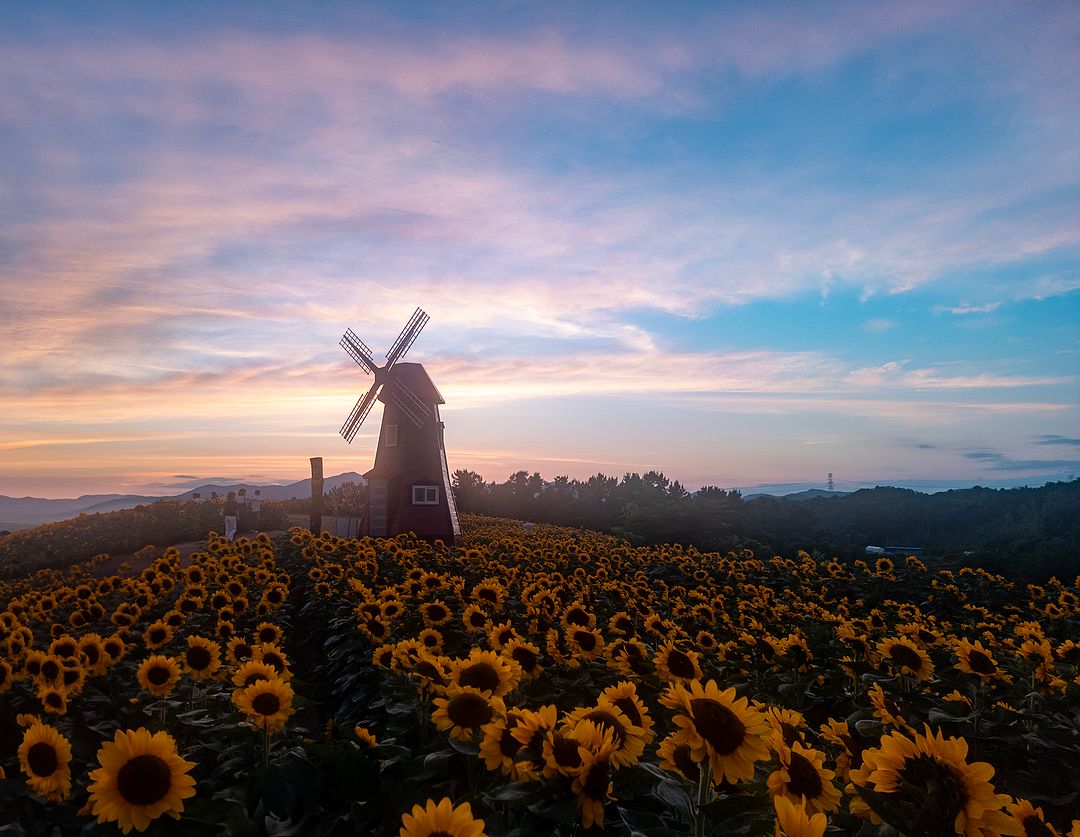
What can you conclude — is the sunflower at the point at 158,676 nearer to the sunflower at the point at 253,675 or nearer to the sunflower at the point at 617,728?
the sunflower at the point at 253,675

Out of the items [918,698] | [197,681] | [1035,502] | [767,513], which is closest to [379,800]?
[197,681]

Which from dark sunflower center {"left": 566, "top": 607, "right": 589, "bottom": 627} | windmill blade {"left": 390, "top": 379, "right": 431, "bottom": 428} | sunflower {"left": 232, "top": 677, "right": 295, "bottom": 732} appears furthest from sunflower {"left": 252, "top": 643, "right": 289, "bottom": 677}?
windmill blade {"left": 390, "top": 379, "right": 431, "bottom": 428}

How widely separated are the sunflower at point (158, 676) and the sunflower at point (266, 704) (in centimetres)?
194

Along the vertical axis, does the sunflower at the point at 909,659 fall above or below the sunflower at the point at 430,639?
below

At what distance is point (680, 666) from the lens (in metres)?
4.88

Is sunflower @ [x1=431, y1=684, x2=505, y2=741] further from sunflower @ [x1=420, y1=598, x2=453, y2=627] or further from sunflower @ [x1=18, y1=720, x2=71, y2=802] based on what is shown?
sunflower @ [x1=420, y1=598, x2=453, y2=627]

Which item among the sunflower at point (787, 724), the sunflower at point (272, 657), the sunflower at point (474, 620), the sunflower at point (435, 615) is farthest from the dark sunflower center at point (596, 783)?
the sunflower at point (435, 615)

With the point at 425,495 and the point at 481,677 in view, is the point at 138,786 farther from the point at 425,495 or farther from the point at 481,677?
the point at 425,495

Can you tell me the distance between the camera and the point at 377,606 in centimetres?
770

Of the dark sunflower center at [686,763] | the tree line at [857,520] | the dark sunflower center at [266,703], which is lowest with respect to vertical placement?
the tree line at [857,520]

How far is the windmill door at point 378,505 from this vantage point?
3155cm

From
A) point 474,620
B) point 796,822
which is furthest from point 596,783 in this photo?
point 474,620

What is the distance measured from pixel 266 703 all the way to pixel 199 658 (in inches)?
88.8

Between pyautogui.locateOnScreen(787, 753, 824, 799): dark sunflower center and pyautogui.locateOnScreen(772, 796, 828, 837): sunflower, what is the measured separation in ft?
2.49
